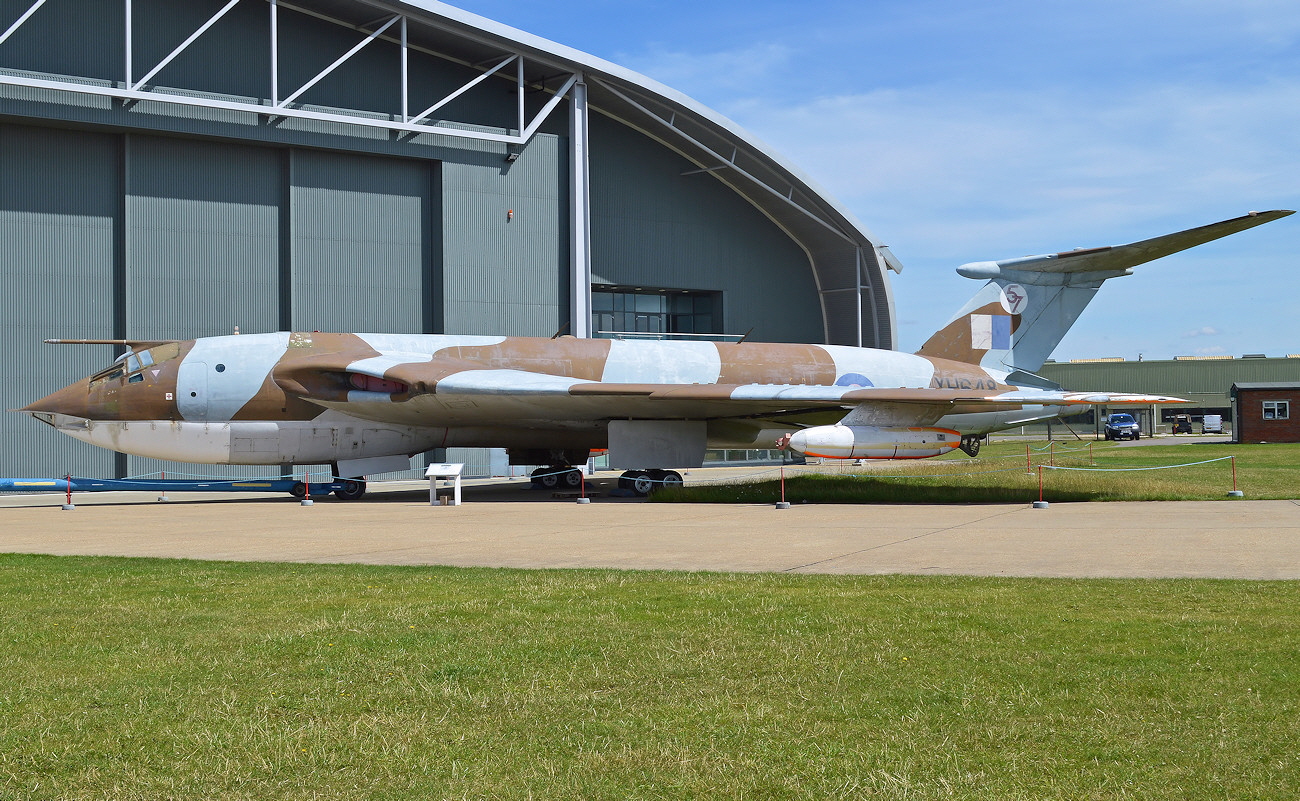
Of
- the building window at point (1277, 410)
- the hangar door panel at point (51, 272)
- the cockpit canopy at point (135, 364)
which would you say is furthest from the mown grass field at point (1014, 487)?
Answer: the building window at point (1277, 410)

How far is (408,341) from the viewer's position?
21.1 meters

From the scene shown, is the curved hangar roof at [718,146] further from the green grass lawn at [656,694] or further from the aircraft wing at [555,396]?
the green grass lawn at [656,694]

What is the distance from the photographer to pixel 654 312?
38.8 metres

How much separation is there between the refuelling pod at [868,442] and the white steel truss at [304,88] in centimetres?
1615

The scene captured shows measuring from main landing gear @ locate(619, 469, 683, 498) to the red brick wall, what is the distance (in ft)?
115

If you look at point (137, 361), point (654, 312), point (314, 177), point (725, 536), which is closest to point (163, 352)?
point (137, 361)

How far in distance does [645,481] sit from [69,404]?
1071cm

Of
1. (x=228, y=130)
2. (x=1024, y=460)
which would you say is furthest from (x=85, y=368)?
(x=1024, y=460)

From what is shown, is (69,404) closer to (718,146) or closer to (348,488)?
(348,488)

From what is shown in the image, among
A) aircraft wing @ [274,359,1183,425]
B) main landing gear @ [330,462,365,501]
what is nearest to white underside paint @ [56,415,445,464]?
main landing gear @ [330,462,365,501]

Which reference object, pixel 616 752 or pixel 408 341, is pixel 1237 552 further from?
pixel 408 341

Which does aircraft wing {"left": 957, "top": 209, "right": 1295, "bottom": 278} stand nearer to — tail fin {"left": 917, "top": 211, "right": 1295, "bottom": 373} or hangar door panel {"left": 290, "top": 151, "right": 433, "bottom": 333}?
tail fin {"left": 917, "top": 211, "right": 1295, "bottom": 373}

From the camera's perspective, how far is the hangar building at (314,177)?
26.8m

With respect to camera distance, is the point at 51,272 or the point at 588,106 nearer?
the point at 51,272
